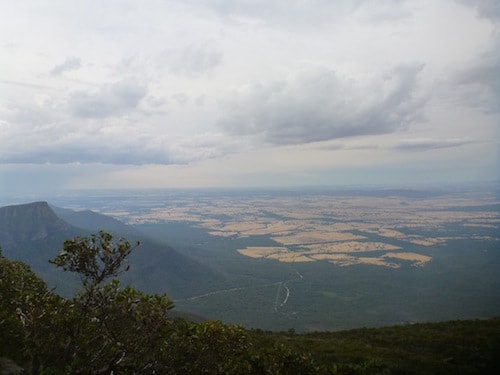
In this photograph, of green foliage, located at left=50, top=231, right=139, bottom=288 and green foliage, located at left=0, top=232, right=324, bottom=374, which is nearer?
green foliage, located at left=0, top=232, right=324, bottom=374

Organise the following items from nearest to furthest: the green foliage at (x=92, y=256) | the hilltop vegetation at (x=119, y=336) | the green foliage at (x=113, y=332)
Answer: the hilltop vegetation at (x=119, y=336) → the green foliage at (x=113, y=332) → the green foliage at (x=92, y=256)

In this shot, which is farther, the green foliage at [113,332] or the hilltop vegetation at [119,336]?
the green foliage at [113,332]

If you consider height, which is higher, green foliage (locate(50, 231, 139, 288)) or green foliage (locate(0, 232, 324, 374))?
green foliage (locate(50, 231, 139, 288))

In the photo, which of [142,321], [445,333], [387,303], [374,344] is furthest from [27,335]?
[387,303]

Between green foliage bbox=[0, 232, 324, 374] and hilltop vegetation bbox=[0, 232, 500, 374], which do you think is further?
green foliage bbox=[0, 232, 324, 374]

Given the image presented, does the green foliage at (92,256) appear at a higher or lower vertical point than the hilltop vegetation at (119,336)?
higher

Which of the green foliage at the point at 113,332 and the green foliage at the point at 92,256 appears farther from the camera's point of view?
the green foliage at the point at 92,256

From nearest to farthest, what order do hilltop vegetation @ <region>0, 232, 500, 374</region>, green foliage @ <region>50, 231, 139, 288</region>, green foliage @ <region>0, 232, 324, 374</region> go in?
hilltop vegetation @ <region>0, 232, 500, 374</region> < green foliage @ <region>0, 232, 324, 374</region> < green foliage @ <region>50, 231, 139, 288</region>

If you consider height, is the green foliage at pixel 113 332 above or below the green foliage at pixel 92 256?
below

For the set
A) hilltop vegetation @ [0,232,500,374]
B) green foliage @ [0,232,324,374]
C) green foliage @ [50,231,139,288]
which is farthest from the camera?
green foliage @ [50,231,139,288]

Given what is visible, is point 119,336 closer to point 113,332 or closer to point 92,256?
point 113,332

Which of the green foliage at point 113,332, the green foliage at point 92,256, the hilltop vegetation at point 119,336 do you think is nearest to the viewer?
the hilltop vegetation at point 119,336

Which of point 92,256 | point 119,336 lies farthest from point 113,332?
point 92,256
